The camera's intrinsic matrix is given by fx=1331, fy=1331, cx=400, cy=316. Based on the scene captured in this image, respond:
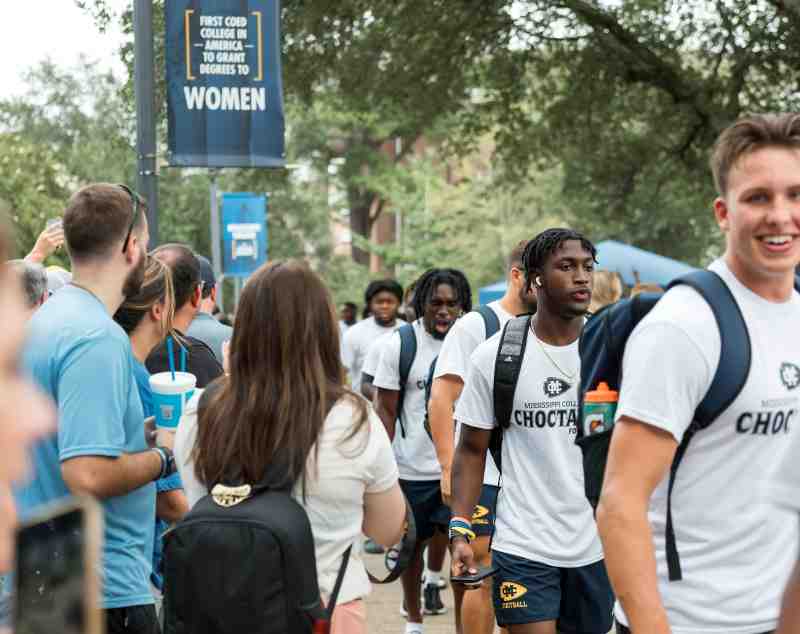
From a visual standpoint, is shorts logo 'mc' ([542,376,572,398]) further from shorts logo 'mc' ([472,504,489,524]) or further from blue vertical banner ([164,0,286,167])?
blue vertical banner ([164,0,286,167])

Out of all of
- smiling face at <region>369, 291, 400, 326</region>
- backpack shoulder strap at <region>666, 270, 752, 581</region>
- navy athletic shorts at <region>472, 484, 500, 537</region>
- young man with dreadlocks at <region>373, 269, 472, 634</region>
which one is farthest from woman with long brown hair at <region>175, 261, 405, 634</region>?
smiling face at <region>369, 291, 400, 326</region>

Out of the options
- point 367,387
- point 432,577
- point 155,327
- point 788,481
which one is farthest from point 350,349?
point 788,481

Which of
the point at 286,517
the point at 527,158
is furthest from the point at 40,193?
the point at 286,517

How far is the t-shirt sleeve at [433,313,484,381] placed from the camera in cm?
682

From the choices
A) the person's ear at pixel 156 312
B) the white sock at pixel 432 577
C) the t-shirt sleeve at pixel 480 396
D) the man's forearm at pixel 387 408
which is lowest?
the white sock at pixel 432 577

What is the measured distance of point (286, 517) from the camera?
3.27 metres

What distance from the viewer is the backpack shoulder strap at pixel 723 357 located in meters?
2.85

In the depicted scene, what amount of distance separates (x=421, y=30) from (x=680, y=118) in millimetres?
4301

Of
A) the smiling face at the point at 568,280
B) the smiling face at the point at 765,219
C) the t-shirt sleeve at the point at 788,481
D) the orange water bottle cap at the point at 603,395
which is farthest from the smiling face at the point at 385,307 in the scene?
the t-shirt sleeve at the point at 788,481

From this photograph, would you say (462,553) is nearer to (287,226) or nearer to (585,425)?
(585,425)

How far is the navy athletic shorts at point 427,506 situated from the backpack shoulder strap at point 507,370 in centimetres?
295

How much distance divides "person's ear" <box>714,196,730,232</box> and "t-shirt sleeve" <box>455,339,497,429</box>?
249cm

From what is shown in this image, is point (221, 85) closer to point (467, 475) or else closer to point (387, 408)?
point (387, 408)

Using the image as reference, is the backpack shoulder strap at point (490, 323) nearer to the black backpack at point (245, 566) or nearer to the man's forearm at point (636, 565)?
the black backpack at point (245, 566)
